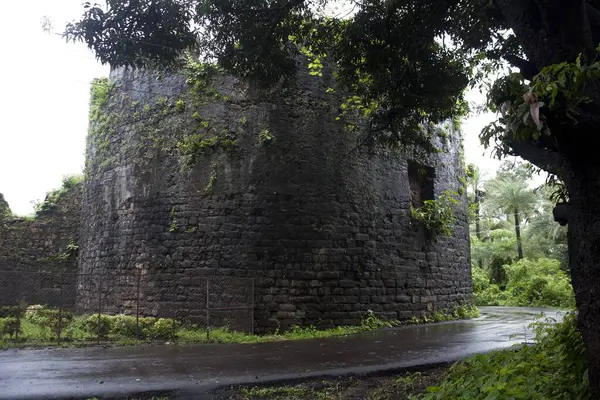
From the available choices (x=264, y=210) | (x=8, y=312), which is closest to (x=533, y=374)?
(x=264, y=210)

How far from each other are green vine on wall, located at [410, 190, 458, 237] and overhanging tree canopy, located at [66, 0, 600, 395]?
437cm

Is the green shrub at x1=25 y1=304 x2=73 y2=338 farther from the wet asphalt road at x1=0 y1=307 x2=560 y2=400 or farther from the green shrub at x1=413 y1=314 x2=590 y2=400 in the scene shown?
the green shrub at x1=413 y1=314 x2=590 y2=400

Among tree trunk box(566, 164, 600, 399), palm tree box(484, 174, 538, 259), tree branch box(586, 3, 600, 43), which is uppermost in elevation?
palm tree box(484, 174, 538, 259)

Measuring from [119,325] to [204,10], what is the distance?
6.60 metres

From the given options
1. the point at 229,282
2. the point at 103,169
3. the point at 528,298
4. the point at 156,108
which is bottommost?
the point at 528,298

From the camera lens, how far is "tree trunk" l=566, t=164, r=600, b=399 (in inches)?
142

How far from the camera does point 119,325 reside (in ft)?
32.6

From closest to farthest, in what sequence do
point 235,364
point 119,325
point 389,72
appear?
point 235,364 → point 389,72 → point 119,325

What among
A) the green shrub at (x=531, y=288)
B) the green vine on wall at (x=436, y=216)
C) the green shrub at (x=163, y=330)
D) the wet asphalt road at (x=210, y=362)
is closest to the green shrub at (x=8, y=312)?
the wet asphalt road at (x=210, y=362)

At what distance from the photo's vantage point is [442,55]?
297 inches

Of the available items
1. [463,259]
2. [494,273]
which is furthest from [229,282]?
[494,273]

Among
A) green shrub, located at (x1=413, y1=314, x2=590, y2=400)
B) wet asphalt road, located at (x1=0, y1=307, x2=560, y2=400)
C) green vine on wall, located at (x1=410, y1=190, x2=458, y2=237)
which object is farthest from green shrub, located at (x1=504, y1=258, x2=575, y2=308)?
green shrub, located at (x1=413, y1=314, x2=590, y2=400)

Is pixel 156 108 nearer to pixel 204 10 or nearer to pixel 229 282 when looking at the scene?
pixel 229 282

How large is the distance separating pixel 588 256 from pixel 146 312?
30.1 ft
